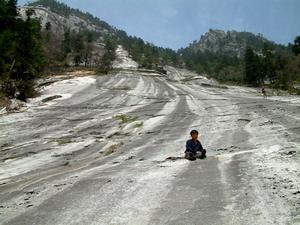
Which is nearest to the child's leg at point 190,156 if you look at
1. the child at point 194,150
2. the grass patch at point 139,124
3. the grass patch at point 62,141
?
the child at point 194,150

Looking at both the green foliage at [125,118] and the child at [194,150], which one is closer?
the child at [194,150]

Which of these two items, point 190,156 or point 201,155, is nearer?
point 190,156

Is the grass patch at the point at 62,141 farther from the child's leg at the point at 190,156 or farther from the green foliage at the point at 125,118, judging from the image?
the child's leg at the point at 190,156

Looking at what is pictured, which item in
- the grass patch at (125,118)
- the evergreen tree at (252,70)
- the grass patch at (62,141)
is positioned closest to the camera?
the grass patch at (62,141)

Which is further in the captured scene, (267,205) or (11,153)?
(11,153)

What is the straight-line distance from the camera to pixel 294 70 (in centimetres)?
12662

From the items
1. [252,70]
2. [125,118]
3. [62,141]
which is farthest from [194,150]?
[252,70]

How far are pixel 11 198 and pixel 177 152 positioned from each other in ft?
23.3

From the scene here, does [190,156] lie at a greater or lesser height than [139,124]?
greater

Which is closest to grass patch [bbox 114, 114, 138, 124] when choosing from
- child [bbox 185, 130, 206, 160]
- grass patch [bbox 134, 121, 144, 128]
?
grass patch [bbox 134, 121, 144, 128]

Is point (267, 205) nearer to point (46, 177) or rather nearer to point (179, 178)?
point (179, 178)

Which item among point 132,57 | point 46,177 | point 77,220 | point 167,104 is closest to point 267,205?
point 77,220

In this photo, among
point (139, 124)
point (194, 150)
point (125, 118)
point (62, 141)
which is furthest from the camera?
point (125, 118)

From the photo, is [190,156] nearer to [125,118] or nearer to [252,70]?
[125,118]
